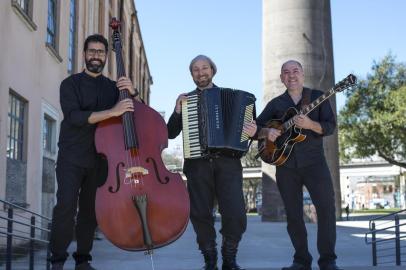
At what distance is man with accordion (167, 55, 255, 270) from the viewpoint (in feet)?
16.5

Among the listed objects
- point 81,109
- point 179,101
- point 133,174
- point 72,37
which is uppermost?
point 72,37

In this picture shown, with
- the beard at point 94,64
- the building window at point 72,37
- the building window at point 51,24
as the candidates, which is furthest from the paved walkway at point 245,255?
the building window at point 72,37

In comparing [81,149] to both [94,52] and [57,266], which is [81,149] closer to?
[94,52]

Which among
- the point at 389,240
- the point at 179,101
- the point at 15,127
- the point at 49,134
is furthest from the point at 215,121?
the point at 49,134

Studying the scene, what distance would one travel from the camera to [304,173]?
529cm

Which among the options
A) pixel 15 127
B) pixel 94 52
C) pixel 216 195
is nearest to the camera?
pixel 94 52

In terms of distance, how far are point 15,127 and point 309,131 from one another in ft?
25.4

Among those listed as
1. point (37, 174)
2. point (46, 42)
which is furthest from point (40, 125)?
point (46, 42)

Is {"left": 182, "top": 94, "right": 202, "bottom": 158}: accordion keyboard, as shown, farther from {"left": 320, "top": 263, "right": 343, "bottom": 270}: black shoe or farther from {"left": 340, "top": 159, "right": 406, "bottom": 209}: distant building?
{"left": 340, "top": 159, "right": 406, "bottom": 209}: distant building

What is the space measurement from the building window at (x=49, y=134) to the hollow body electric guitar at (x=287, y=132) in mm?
9425

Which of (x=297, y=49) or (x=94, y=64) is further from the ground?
(x=297, y=49)

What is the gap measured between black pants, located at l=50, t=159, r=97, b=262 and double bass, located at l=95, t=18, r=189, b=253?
0.91 ft

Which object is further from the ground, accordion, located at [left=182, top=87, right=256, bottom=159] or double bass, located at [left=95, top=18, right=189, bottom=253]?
accordion, located at [left=182, top=87, right=256, bottom=159]

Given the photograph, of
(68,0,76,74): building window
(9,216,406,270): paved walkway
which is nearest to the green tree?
(9,216,406,270): paved walkway
